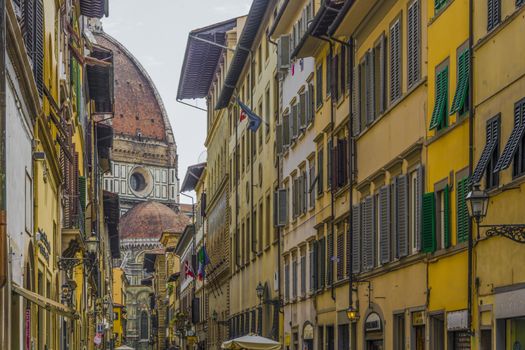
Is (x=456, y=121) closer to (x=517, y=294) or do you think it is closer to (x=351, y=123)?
(x=517, y=294)

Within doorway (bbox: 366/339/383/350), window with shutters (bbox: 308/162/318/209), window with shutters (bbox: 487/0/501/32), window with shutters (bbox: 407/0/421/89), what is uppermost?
window with shutters (bbox: 407/0/421/89)

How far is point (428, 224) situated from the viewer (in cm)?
2178

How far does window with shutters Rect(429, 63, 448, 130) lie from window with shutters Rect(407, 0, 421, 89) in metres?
1.40

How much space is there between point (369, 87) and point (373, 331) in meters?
4.79

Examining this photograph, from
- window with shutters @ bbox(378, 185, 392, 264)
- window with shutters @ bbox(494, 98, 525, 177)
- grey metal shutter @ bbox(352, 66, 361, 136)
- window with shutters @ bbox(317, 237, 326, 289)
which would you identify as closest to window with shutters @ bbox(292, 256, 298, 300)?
window with shutters @ bbox(317, 237, 326, 289)

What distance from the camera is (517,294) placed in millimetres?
16984

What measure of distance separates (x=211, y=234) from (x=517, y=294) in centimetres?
5590

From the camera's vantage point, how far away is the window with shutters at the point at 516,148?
16781 mm

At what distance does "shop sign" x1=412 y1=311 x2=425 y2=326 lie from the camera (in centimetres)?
2278

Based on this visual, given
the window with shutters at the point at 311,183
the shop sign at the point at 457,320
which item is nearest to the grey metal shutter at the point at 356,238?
the window with shutters at the point at 311,183

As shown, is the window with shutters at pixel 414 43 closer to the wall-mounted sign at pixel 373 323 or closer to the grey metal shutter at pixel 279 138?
the wall-mounted sign at pixel 373 323

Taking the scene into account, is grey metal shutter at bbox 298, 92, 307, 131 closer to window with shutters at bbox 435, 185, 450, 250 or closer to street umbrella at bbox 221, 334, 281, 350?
street umbrella at bbox 221, 334, 281, 350

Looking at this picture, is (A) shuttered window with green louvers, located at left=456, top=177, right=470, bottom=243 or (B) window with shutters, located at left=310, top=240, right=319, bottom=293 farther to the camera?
(B) window with shutters, located at left=310, top=240, right=319, bottom=293

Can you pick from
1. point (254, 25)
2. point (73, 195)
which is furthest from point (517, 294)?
point (254, 25)
